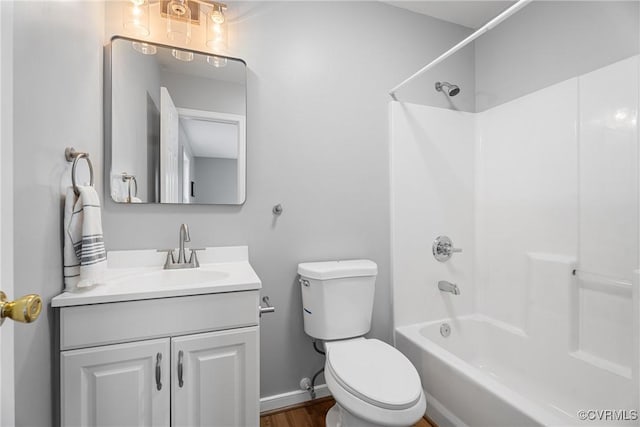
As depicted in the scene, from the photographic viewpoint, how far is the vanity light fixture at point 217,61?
1619mm

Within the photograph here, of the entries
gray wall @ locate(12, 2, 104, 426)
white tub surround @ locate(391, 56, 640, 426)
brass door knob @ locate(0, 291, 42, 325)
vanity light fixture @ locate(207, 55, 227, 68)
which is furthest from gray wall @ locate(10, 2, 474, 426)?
brass door knob @ locate(0, 291, 42, 325)

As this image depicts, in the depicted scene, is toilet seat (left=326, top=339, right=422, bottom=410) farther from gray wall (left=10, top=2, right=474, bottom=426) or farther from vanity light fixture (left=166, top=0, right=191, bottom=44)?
vanity light fixture (left=166, top=0, right=191, bottom=44)

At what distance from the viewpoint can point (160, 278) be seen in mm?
1385

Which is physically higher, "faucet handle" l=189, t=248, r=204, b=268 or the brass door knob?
the brass door knob

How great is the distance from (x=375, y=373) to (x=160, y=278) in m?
1.03

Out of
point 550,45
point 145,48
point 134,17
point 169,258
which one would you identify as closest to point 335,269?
point 169,258

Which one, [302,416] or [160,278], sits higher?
[160,278]

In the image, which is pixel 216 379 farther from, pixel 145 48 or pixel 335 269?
pixel 145 48

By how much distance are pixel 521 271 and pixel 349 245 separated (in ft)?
3.62

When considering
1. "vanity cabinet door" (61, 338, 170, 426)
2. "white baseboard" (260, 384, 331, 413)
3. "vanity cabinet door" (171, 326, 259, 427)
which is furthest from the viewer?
"white baseboard" (260, 384, 331, 413)

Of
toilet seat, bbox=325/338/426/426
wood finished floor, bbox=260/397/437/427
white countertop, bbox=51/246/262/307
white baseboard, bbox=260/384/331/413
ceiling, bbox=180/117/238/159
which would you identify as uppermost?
ceiling, bbox=180/117/238/159

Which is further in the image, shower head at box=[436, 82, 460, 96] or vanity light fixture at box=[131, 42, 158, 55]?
shower head at box=[436, 82, 460, 96]

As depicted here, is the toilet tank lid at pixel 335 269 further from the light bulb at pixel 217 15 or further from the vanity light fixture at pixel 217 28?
the light bulb at pixel 217 15

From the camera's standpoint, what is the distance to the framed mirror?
1.48 meters
